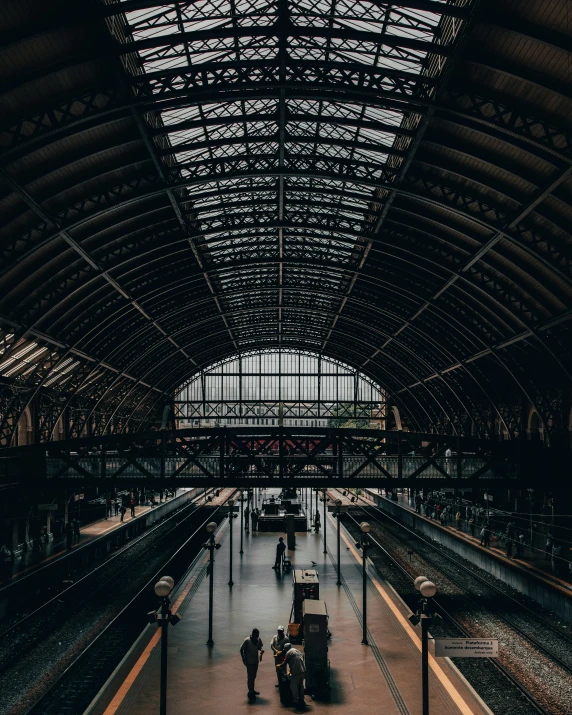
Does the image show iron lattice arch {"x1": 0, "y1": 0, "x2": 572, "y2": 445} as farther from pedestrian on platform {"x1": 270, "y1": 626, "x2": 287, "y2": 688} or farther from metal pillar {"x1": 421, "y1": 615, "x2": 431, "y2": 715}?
pedestrian on platform {"x1": 270, "y1": 626, "x2": 287, "y2": 688}

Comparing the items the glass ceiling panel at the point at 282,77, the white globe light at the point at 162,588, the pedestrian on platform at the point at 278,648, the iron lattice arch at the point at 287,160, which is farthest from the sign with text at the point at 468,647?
the glass ceiling panel at the point at 282,77

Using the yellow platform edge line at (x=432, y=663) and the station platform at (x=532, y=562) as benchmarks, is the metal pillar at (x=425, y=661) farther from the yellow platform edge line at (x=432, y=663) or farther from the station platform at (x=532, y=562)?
the station platform at (x=532, y=562)

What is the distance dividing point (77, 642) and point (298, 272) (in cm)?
2821

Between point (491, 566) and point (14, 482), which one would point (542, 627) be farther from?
point (14, 482)

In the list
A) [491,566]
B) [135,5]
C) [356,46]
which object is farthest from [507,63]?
[491,566]

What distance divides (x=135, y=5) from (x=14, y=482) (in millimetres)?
21324

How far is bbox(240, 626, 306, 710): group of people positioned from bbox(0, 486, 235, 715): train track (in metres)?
3.99

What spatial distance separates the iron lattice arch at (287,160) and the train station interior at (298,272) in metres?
0.13

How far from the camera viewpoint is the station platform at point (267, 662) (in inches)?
639

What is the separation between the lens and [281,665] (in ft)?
55.7

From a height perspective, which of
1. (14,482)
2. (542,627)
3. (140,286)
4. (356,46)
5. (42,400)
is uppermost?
(356,46)

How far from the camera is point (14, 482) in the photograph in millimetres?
31688

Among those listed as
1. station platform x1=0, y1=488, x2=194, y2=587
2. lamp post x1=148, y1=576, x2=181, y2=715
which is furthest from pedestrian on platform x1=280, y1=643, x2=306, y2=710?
station platform x1=0, y1=488, x2=194, y2=587

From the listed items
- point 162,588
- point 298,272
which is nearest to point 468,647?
point 162,588
